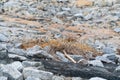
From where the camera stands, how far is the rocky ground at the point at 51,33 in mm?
7453

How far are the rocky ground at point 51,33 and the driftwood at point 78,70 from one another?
19cm

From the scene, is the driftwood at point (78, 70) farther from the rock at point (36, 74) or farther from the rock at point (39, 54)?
the rock at point (36, 74)

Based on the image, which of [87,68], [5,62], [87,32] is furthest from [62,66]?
[87,32]

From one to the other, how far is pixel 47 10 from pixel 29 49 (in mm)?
9665

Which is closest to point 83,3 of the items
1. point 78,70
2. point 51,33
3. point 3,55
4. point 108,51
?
point 51,33

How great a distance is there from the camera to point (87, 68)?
820 cm

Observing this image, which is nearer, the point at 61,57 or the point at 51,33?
the point at 61,57

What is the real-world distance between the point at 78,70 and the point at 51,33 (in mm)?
5332

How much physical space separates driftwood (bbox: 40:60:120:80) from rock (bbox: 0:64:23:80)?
3.77 feet

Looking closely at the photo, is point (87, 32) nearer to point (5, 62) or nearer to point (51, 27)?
point (51, 27)

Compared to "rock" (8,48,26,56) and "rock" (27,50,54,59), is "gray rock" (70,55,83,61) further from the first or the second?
"rock" (8,48,26,56)

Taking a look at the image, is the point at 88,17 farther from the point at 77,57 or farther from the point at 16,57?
the point at 16,57

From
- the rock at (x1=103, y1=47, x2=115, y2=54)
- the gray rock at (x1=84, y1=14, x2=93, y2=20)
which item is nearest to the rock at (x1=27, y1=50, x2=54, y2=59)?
the rock at (x1=103, y1=47, x2=115, y2=54)

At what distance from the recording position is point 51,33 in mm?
13094
